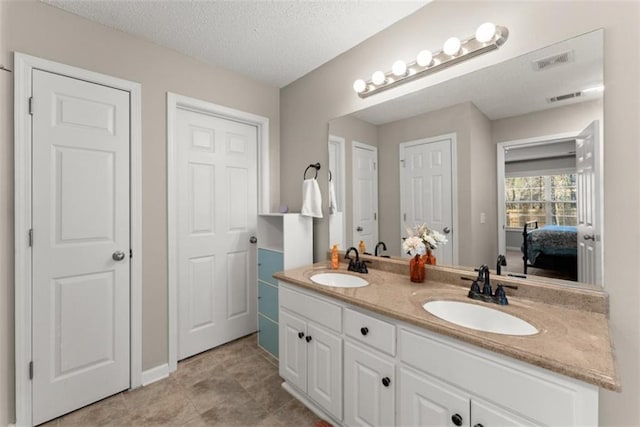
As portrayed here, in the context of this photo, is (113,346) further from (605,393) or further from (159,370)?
(605,393)

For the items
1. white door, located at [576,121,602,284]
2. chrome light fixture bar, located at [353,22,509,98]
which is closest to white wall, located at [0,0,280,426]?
chrome light fixture bar, located at [353,22,509,98]

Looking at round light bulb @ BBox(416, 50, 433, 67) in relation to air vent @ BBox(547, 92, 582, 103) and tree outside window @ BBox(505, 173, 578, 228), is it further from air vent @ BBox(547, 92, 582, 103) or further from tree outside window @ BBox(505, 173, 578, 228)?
tree outside window @ BBox(505, 173, 578, 228)

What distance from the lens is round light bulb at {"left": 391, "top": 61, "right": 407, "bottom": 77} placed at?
1.71m

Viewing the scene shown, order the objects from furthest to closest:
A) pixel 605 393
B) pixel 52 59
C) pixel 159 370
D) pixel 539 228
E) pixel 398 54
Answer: pixel 159 370
pixel 398 54
pixel 52 59
pixel 539 228
pixel 605 393

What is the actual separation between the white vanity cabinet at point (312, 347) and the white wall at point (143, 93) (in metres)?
1.01

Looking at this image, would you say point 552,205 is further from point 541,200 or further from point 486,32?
point 486,32

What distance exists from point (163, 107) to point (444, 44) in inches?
77.4

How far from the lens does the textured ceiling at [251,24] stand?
1.67 metres

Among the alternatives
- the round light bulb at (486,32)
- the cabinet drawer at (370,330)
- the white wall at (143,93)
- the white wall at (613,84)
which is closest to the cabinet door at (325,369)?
the cabinet drawer at (370,330)

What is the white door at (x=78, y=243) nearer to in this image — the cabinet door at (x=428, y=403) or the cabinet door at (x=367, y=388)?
the cabinet door at (x=367, y=388)

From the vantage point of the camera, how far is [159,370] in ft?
6.72

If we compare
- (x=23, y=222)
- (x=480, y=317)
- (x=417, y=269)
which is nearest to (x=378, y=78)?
(x=417, y=269)

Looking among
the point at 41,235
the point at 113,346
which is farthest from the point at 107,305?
the point at 41,235

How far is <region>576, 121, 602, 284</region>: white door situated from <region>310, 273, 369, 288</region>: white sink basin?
1.10m
